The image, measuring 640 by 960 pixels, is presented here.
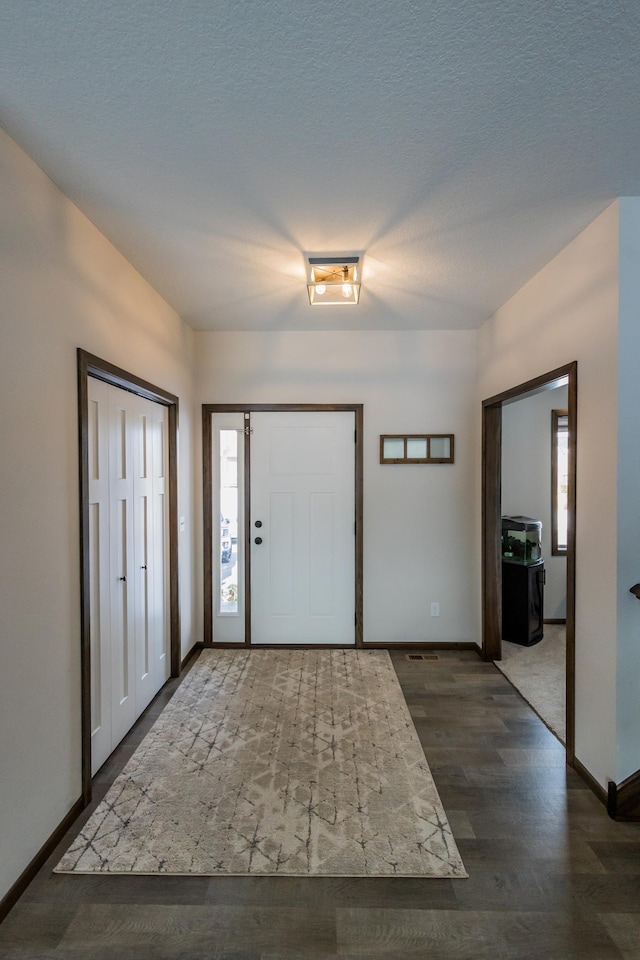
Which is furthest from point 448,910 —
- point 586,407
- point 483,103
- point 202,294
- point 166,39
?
point 202,294

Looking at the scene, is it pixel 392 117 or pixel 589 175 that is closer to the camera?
pixel 392 117

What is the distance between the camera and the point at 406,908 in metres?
1.55

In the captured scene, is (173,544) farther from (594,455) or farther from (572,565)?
(594,455)

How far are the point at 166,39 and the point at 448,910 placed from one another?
2.80 m

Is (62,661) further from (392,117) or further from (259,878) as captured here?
(392,117)

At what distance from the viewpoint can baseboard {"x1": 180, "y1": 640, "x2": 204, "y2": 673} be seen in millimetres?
3411

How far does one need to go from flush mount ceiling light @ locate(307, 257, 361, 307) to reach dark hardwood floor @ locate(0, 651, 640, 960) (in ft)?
8.71

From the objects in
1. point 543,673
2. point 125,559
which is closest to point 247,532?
point 125,559

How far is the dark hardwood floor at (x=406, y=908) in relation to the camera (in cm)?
143

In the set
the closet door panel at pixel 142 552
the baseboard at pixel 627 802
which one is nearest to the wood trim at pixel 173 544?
the closet door panel at pixel 142 552

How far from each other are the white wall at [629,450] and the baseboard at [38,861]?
2.36 meters

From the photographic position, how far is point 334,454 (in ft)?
12.4

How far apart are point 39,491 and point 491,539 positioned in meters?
3.07

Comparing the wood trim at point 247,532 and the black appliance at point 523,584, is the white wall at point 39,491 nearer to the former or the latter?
the wood trim at point 247,532
